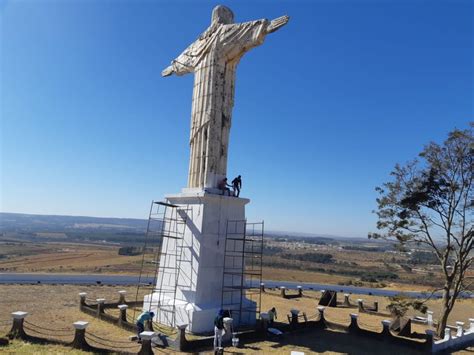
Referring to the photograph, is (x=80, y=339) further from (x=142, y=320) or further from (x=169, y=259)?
(x=169, y=259)

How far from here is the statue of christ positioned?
551 inches

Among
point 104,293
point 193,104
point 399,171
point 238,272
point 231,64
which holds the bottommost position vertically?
point 104,293

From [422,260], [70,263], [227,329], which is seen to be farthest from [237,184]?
[70,263]

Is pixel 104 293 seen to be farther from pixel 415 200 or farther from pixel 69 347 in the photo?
pixel 415 200

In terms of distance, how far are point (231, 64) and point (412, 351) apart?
38.8 feet

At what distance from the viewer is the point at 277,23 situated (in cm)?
1314

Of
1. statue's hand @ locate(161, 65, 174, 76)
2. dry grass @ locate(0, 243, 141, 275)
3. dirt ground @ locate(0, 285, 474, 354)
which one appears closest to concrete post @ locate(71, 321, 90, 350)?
dirt ground @ locate(0, 285, 474, 354)

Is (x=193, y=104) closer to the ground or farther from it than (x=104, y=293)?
farther from it

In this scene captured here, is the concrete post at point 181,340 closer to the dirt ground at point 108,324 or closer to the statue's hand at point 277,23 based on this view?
the dirt ground at point 108,324

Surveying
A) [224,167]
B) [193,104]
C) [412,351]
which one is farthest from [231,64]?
[412,351]

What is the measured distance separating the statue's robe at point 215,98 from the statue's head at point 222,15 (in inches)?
11.1

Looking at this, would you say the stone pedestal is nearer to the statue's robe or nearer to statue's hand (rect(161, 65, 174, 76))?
the statue's robe

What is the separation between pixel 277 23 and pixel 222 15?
3.07 m

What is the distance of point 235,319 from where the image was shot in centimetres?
1340
